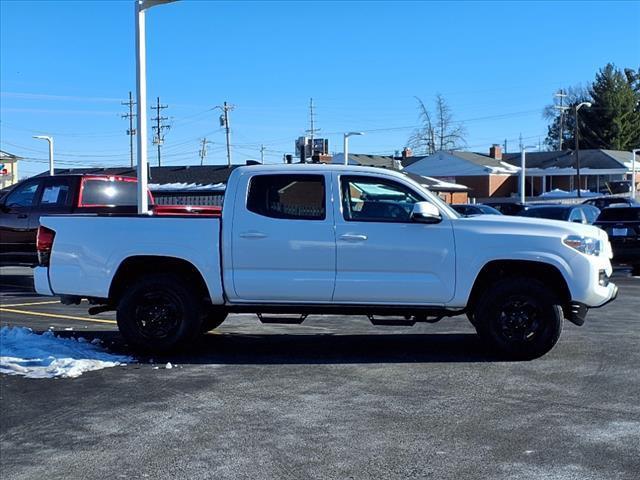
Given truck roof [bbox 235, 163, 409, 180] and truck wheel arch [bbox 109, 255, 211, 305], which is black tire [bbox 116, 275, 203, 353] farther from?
truck roof [bbox 235, 163, 409, 180]

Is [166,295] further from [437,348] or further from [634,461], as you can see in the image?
[634,461]

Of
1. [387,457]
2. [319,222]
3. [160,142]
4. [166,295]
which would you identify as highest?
[160,142]

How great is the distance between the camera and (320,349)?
8156mm

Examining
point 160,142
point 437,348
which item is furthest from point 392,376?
point 160,142

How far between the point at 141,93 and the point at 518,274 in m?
7.00

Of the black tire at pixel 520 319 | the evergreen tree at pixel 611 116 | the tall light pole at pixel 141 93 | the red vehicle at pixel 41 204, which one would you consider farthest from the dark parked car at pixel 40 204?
the evergreen tree at pixel 611 116

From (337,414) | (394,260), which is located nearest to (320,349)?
(394,260)

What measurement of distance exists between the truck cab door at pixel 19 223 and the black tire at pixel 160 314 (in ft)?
22.6

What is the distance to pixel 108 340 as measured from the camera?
8586mm

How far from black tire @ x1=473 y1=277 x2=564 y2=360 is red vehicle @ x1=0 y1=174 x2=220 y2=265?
8266 millimetres

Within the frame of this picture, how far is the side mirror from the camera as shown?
7207mm

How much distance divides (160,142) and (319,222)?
247 feet

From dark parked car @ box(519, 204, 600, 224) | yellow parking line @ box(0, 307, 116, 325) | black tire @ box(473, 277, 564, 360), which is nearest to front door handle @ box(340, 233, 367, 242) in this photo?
black tire @ box(473, 277, 564, 360)

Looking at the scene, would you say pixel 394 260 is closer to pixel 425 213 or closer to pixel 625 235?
pixel 425 213
